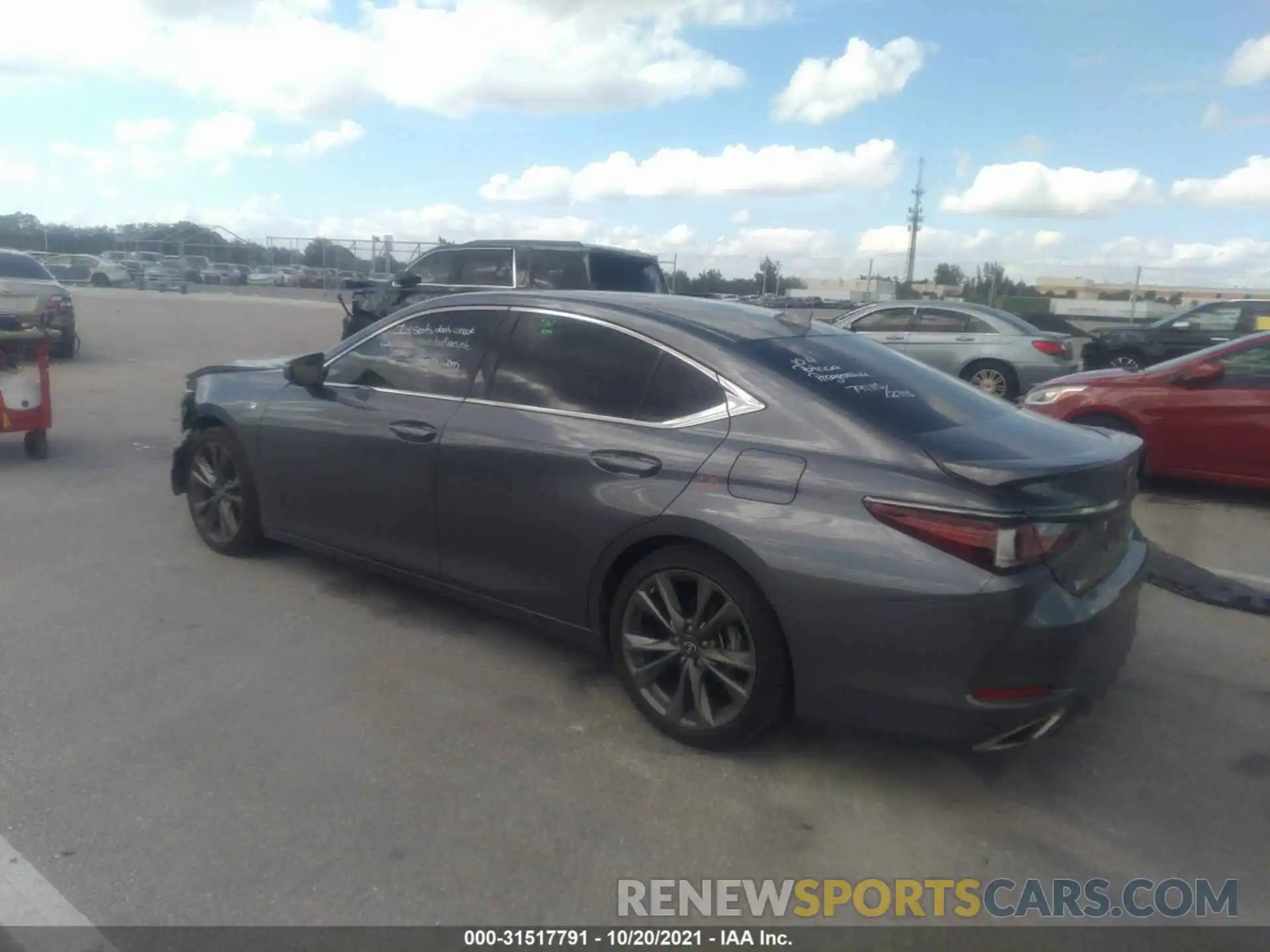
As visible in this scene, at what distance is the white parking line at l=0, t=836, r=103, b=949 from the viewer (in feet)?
9.22

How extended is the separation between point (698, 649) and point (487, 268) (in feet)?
37.2

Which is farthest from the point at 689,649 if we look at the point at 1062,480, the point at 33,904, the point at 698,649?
the point at 33,904

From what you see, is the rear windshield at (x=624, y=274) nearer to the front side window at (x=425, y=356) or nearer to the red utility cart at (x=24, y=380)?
the red utility cart at (x=24, y=380)

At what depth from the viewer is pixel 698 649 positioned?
376 centimetres

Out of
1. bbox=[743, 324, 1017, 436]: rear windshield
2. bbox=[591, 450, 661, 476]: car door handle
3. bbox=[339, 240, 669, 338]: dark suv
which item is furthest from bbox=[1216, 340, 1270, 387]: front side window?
bbox=[339, 240, 669, 338]: dark suv

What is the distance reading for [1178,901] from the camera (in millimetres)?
3078

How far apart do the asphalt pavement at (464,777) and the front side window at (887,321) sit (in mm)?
9449

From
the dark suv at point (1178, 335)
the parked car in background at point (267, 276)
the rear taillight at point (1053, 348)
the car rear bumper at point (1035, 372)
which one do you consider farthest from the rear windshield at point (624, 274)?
the parked car in background at point (267, 276)

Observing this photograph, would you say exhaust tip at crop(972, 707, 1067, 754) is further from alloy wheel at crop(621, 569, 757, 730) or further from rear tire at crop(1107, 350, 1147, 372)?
rear tire at crop(1107, 350, 1147, 372)

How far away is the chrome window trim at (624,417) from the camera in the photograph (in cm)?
382

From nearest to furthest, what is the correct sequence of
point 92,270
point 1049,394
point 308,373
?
point 308,373 → point 1049,394 → point 92,270

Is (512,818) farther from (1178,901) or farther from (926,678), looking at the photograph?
(1178,901)

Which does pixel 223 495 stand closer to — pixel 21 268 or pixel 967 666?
→ pixel 967 666

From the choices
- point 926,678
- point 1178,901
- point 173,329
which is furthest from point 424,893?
point 173,329
